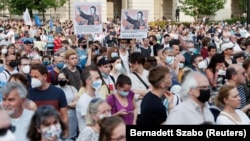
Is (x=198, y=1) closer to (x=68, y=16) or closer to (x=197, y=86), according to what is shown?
(x=68, y=16)

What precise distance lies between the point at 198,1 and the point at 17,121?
4301 cm

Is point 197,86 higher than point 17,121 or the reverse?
higher

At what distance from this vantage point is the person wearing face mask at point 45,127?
17.3ft

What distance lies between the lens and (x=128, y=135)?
5.16 m

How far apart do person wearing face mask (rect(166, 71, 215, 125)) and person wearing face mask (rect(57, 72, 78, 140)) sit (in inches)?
98.9

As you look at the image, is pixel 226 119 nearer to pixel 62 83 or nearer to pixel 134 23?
pixel 62 83

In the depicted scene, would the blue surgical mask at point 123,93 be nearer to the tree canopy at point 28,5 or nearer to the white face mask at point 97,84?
the white face mask at point 97,84

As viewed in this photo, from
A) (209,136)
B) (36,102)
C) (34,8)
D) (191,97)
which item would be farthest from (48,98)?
(34,8)

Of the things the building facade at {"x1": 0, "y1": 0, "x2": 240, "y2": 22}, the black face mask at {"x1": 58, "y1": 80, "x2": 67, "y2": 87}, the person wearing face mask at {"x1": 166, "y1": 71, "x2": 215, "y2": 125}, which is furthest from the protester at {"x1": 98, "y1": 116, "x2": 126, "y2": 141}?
the building facade at {"x1": 0, "y1": 0, "x2": 240, "y2": 22}

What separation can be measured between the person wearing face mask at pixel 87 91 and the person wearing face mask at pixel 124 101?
0.81 feet

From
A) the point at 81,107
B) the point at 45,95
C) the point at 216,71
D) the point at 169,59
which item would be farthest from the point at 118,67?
the point at 45,95

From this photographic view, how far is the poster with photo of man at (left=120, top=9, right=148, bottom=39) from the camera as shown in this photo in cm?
1510

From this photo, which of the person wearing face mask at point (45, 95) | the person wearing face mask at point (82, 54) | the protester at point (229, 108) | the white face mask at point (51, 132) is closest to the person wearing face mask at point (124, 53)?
the person wearing face mask at point (82, 54)

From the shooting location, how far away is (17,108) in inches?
250
